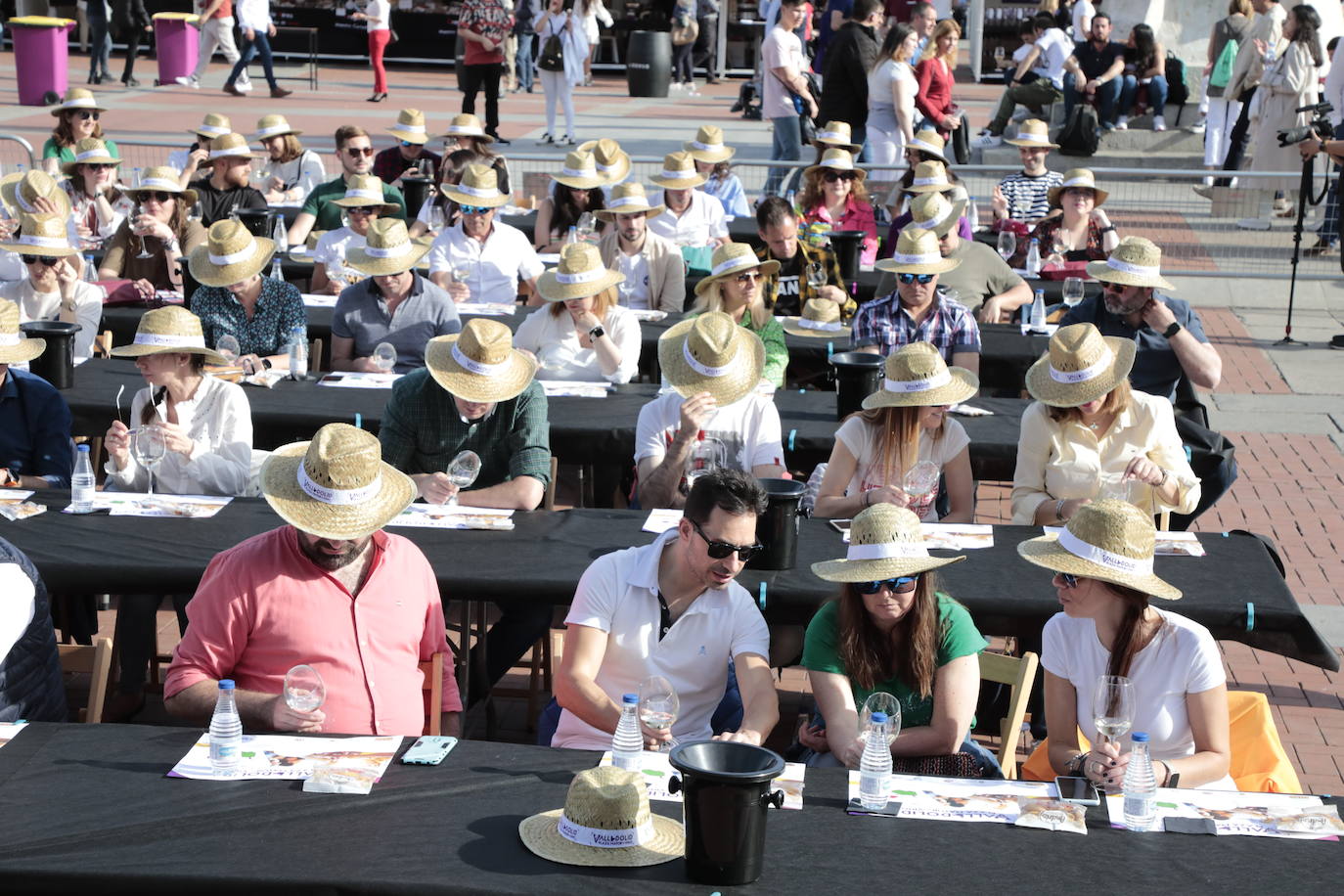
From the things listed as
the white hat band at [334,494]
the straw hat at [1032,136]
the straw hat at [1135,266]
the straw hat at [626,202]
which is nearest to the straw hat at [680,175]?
the straw hat at [626,202]

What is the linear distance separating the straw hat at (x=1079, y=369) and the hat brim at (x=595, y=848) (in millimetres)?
3165

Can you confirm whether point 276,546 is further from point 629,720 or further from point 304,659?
point 629,720

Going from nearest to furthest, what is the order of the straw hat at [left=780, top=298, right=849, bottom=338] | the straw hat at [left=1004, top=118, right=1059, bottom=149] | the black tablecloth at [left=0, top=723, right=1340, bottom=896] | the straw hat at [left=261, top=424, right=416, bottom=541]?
the black tablecloth at [left=0, top=723, right=1340, bottom=896]
the straw hat at [left=261, top=424, right=416, bottom=541]
the straw hat at [left=780, top=298, right=849, bottom=338]
the straw hat at [left=1004, top=118, right=1059, bottom=149]

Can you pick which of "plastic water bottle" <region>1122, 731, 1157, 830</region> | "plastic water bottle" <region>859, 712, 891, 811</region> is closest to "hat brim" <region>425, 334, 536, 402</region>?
"plastic water bottle" <region>859, 712, 891, 811</region>

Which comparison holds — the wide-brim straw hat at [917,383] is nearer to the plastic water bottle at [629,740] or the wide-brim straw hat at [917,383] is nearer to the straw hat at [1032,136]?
the plastic water bottle at [629,740]

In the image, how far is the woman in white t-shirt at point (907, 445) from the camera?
244 inches

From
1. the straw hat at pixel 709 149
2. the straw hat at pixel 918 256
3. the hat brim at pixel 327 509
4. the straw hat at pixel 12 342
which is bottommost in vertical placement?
the hat brim at pixel 327 509

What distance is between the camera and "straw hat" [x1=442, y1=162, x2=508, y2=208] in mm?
10078

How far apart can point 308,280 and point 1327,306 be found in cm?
884

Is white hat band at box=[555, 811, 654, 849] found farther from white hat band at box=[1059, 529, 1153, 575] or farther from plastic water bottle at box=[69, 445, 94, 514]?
plastic water bottle at box=[69, 445, 94, 514]

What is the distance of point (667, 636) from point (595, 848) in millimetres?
1311

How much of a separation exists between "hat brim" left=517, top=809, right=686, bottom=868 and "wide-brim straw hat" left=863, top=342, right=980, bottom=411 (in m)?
2.82

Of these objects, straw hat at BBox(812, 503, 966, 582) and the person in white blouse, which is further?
the person in white blouse

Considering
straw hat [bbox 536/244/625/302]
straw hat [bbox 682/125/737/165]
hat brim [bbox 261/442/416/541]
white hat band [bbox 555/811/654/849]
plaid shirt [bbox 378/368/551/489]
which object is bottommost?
white hat band [bbox 555/811/654/849]
